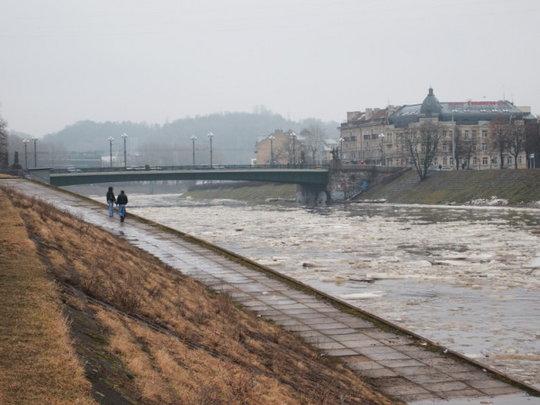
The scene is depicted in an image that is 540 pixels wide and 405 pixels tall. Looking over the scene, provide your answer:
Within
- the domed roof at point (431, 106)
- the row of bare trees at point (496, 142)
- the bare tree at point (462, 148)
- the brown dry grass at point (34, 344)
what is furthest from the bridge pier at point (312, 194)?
the brown dry grass at point (34, 344)

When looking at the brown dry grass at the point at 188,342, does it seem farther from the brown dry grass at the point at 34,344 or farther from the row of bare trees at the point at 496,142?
the row of bare trees at the point at 496,142

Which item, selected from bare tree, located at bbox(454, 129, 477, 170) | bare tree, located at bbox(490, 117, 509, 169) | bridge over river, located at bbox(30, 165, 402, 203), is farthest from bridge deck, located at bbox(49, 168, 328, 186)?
bare tree, located at bbox(454, 129, 477, 170)

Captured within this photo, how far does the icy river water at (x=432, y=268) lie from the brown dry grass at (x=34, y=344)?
35.2 feet

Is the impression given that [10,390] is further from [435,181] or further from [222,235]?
[435,181]

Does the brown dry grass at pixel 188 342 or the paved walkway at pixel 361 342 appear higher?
the brown dry grass at pixel 188 342

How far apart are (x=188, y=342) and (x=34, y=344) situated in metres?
4.83

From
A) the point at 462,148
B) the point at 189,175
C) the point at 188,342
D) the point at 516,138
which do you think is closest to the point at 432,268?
the point at 188,342

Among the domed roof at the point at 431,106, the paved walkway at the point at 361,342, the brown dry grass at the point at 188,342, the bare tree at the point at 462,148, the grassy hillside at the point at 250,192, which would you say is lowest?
the grassy hillside at the point at 250,192

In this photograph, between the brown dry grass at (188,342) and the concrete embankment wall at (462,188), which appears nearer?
the brown dry grass at (188,342)

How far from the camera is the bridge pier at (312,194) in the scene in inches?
5344

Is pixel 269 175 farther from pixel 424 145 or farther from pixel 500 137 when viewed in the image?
pixel 500 137

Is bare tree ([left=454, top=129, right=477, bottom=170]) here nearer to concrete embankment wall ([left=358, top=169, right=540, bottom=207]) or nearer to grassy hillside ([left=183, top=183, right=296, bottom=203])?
concrete embankment wall ([left=358, top=169, right=540, bottom=207])

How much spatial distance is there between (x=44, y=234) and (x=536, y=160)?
12711 cm

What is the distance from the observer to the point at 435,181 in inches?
4838
